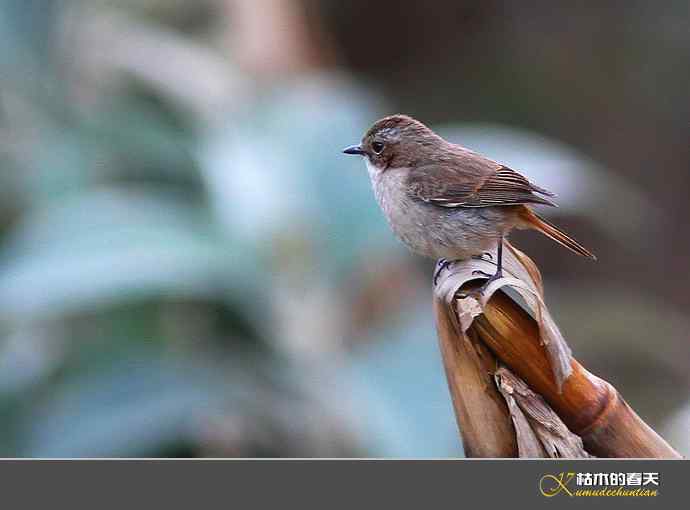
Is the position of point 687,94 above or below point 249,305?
above

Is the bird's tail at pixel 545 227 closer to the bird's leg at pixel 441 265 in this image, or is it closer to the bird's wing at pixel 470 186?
the bird's wing at pixel 470 186

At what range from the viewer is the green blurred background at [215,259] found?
13.3 feet

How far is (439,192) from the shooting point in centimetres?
301

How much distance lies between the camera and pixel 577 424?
1.84 metres

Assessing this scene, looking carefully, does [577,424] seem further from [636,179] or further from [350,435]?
[636,179]

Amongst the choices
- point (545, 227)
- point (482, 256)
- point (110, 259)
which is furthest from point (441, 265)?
point (110, 259)

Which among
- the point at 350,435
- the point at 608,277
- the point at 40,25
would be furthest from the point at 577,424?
the point at 608,277

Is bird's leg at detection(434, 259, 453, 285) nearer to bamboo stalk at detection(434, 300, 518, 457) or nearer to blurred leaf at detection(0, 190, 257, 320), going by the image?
bamboo stalk at detection(434, 300, 518, 457)

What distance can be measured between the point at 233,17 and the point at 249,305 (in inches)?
103

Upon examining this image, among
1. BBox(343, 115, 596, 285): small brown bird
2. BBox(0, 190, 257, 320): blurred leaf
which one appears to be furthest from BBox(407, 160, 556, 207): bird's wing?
BBox(0, 190, 257, 320): blurred leaf
